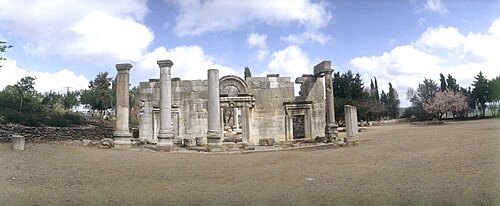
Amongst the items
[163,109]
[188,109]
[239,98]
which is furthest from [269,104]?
[163,109]

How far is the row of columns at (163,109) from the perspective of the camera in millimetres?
18250

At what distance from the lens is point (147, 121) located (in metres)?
26.6

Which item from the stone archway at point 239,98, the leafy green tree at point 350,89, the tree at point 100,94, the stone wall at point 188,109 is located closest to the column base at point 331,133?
the stone archway at point 239,98

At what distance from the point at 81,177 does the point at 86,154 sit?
4910 mm

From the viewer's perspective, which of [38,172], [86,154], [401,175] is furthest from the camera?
[86,154]

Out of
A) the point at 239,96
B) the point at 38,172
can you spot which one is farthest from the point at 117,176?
the point at 239,96

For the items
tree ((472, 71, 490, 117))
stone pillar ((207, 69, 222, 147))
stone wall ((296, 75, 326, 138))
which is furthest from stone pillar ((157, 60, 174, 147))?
tree ((472, 71, 490, 117))

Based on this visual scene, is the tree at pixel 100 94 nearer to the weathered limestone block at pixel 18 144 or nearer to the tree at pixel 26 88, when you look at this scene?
the tree at pixel 26 88

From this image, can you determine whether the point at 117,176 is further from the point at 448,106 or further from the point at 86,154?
the point at 448,106

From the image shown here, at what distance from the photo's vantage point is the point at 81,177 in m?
8.97

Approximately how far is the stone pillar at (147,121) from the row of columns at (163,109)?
7.57m

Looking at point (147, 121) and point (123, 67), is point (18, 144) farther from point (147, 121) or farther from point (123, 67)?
point (147, 121)

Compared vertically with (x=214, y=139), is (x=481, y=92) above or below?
above

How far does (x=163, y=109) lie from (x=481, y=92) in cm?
5447
